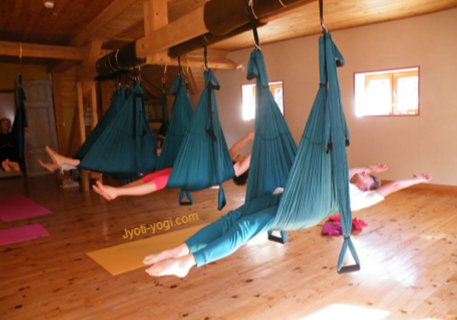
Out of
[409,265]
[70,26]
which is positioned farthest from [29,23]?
[409,265]

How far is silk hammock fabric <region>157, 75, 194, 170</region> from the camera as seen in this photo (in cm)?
278

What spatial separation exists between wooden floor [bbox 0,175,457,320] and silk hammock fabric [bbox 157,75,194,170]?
869 millimetres

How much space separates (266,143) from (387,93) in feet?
12.4

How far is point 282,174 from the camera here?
1.98 meters

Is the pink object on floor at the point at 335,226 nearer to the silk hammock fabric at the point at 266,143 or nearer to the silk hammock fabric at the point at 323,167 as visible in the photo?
the silk hammock fabric at the point at 266,143

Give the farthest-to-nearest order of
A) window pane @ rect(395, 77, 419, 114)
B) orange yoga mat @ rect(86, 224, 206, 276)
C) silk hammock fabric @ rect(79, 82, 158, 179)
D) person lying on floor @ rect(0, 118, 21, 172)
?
window pane @ rect(395, 77, 419, 114), person lying on floor @ rect(0, 118, 21, 172), silk hammock fabric @ rect(79, 82, 158, 179), orange yoga mat @ rect(86, 224, 206, 276)

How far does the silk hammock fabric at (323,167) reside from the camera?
4.93 ft

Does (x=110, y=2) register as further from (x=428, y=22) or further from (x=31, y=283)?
(x=428, y=22)

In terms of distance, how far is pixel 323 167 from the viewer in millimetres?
1595

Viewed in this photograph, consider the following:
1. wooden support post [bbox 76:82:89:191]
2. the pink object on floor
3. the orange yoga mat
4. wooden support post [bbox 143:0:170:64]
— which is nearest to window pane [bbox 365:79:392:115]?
the pink object on floor

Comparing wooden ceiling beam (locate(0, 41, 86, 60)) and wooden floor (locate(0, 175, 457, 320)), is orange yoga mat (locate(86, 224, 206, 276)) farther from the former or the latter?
wooden ceiling beam (locate(0, 41, 86, 60))

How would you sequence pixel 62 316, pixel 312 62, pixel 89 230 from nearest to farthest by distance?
pixel 62 316
pixel 89 230
pixel 312 62

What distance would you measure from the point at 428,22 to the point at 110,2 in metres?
3.68

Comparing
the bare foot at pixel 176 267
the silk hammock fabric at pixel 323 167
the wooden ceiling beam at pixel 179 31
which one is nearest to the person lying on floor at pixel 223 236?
the bare foot at pixel 176 267
